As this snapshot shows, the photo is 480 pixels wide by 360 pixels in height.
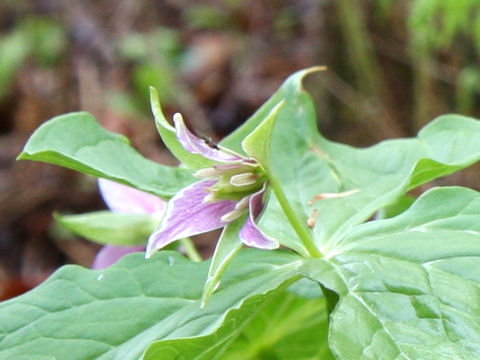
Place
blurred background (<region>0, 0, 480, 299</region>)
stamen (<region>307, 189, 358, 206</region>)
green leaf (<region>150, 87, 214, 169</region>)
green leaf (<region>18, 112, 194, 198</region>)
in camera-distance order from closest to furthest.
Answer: green leaf (<region>150, 87, 214, 169</region>), green leaf (<region>18, 112, 194, 198</region>), stamen (<region>307, 189, 358, 206</region>), blurred background (<region>0, 0, 480, 299</region>)

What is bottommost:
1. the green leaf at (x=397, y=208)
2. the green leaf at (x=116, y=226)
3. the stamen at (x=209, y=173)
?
the green leaf at (x=397, y=208)

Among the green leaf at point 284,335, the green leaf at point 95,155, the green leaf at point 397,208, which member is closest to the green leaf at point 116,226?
the green leaf at point 95,155

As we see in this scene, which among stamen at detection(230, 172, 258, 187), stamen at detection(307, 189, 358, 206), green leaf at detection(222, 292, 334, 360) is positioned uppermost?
stamen at detection(230, 172, 258, 187)

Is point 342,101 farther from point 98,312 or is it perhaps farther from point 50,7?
point 98,312

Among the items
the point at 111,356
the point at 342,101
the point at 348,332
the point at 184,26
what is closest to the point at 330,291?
the point at 348,332

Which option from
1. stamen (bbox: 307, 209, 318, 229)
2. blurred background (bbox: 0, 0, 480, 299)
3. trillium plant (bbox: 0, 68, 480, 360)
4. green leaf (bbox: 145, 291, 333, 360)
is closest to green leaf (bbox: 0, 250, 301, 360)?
→ trillium plant (bbox: 0, 68, 480, 360)

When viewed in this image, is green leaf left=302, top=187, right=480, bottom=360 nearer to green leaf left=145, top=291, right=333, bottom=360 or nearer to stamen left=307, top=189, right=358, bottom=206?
stamen left=307, top=189, right=358, bottom=206

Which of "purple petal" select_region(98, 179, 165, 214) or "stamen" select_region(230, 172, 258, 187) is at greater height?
"stamen" select_region(230, 172, 258, 187)

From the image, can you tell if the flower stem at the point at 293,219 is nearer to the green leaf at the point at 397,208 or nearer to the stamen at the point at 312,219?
the stamen at the point at 312,219
